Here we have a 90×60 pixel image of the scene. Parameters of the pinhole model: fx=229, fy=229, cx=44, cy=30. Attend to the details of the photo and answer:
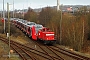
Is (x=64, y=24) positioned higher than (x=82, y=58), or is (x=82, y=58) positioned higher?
(x=64, y=24)

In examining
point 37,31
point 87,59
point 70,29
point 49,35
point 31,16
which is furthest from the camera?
point 31,16

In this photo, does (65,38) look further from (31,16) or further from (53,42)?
(31,16)

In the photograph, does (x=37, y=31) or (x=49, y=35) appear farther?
(x=37, y=31)

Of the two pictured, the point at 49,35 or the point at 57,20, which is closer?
the point at 49,35

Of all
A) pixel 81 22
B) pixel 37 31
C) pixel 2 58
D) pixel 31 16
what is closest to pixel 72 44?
pixel 81 22

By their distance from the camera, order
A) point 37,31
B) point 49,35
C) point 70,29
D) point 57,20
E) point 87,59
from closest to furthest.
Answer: point 87,59 < point 49,35 < point 70,29 < point 37,31 < point 57,20

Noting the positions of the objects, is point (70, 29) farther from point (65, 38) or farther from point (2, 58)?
point (2, 58)

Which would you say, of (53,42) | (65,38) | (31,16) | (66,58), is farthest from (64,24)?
(31,16)

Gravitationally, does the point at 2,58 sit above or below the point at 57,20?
below

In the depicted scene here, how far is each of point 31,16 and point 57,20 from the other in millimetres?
33409

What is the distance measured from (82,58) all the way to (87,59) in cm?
67

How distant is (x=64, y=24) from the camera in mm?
36406

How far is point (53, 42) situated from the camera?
31828 millimetres

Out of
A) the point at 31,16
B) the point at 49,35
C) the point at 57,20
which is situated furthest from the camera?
the point at 31,16
